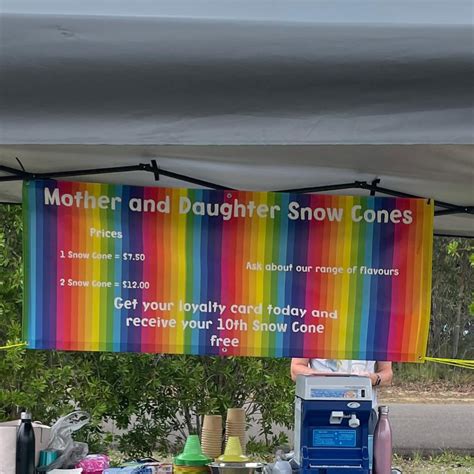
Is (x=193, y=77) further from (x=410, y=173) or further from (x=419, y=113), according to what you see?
(x=410, y=173)

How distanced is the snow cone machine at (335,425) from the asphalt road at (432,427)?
631cm

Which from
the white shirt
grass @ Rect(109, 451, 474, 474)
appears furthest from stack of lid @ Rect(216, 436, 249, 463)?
grass @ Rect(109, 451, 474, 474)

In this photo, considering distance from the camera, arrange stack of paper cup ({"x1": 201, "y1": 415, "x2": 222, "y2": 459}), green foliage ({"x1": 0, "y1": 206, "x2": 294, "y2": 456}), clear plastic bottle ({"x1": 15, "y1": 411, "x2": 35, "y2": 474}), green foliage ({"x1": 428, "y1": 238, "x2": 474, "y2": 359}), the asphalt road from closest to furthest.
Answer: clear plastic bottle ({"x1": 15, "y1": 411, "x2": 35, "y2": 474}), stack of paper cup ({"x1": 201, "y1": 415, "x2": 222, "y2": 459}), green foliage ({"x1": 0, "y1": 206, "x2": 294, "y2": 456}), the asphalt road, green foliage ({"x1": 428, "y1": 238, "x2": 474, "y2": 359})

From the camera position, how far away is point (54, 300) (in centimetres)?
277

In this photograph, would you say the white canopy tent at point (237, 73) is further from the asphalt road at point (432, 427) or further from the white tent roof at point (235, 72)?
the asphalt road at point (432, 427)

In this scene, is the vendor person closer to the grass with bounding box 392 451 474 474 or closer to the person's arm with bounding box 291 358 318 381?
the person's arm with bounding box 291 358 318 381

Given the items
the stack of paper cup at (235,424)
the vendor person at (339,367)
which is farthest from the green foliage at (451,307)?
the stack of paper cup at (235,424)

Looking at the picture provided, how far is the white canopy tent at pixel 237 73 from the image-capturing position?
64.9 inches

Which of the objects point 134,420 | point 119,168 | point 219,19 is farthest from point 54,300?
point 134,420

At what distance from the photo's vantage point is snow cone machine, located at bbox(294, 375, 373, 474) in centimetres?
293

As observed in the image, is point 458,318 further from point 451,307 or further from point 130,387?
point 130,387

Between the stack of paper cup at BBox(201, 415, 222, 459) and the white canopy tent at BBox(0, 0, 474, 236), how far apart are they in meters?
1.93

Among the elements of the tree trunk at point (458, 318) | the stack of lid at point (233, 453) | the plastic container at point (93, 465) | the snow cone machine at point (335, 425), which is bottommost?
the tree trunk at point (458, 318)

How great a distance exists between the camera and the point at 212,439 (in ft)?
10.8
